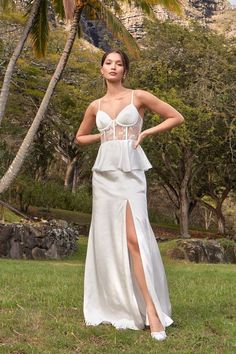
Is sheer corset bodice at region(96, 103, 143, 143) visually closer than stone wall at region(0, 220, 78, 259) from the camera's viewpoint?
Yes

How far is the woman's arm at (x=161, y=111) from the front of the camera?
15.2 feet

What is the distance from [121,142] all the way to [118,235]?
780 mm

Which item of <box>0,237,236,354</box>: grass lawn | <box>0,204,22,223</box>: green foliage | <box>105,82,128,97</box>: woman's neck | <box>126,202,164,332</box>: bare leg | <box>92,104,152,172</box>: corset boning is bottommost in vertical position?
<box>0,204,22,223</box>: green foliage

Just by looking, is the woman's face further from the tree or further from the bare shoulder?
the tree

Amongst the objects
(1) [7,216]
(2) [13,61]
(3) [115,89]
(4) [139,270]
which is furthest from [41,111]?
(4) [139,270]

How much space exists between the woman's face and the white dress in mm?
313

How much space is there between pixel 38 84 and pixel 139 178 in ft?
75.1

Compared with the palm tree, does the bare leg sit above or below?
below

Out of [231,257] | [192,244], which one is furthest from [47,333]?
[231,257]

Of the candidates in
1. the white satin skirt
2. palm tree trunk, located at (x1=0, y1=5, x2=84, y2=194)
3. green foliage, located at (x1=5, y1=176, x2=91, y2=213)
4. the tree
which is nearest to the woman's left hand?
the white satin skirt

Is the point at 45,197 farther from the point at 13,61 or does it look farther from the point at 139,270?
the point at 139,270

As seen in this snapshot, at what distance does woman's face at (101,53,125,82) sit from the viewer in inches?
190

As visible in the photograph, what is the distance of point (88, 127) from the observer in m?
5.13

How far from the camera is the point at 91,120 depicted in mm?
5090
